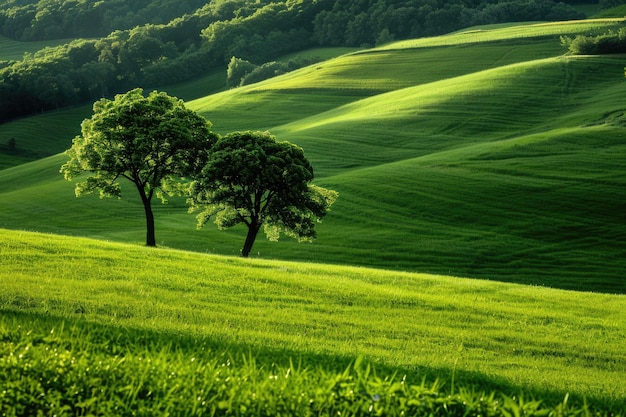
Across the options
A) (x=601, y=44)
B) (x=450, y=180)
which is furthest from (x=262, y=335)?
(x=601, y=44)

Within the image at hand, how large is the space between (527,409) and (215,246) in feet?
154

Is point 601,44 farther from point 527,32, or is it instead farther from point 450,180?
point 450,180

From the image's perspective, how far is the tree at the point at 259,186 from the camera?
134ft

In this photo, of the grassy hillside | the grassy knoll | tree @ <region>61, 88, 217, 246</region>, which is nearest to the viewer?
the grassy knoll

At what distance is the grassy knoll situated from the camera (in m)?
7.00

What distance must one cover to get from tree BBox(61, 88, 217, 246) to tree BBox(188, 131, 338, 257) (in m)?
1.92

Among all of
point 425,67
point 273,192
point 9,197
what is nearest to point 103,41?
point 425,67

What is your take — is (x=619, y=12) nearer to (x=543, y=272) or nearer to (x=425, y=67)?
(x=425, y=67)

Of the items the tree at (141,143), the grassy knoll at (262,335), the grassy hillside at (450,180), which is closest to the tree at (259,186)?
the tree at (141,143)

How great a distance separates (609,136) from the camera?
71.9 meters

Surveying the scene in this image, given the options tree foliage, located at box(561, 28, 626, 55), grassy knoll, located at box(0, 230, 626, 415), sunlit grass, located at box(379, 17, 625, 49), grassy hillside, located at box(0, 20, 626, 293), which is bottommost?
grassy hillside, located at box(0, 20, 626, 293)

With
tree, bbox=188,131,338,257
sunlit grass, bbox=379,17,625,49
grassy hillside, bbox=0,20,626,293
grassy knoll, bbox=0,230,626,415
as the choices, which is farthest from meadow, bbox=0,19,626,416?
tree, bbox=188,131,338,257

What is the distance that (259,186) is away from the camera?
41656 mm

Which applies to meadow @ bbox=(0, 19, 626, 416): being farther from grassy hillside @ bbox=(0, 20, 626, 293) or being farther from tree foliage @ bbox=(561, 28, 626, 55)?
tree foliage @ bbox=(561, 28, 626, 55)
